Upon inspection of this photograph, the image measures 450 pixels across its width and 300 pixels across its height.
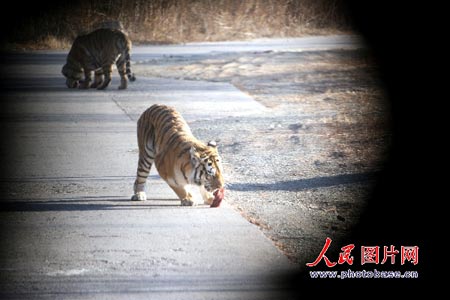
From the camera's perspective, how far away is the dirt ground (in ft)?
23.6

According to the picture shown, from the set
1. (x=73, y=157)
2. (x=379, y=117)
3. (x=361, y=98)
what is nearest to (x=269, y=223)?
(x=73, y=157)

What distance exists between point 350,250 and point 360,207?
1.54 m

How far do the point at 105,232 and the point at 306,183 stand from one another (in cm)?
260

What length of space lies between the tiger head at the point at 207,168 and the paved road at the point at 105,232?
26 cm

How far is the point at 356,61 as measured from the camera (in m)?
21.3

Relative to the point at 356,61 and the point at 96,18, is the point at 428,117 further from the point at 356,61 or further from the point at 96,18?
the point at 96,18

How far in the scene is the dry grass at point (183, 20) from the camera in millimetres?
25234

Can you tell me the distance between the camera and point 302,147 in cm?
1047

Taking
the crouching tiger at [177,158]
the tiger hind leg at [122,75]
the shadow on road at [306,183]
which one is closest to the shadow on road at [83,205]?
the crouching tiger at [177,158]

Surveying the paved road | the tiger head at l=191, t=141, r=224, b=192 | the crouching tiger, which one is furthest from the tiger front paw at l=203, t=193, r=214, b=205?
the tiger head at l=191, t=141, r=224, b=192

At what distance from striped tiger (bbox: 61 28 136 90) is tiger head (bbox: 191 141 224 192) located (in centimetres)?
937

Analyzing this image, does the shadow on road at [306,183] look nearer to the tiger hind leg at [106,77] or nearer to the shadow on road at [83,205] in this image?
the shadow on road at [83,205]

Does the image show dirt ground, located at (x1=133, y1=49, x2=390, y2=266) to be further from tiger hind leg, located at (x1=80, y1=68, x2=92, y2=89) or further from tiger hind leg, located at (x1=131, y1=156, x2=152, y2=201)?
tiger hind leg, located at (x1=80, y1=68, x2=92, y2=89)

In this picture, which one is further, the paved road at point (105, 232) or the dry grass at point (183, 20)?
the dry grass at point (183, 20)
